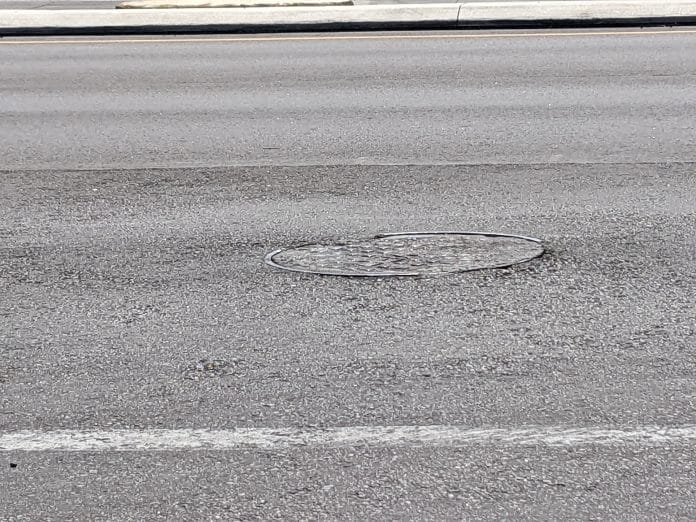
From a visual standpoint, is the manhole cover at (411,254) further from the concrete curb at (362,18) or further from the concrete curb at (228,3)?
the concrete curb at (228,3)

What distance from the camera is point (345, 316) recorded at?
231 inches

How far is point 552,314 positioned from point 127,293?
2219mm

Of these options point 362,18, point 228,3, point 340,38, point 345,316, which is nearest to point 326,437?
point 345,316

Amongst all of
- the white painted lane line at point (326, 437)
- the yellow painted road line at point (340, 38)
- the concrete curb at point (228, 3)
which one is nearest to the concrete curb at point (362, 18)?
the concrete curb at point (228, 3)

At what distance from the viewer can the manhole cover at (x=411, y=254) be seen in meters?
6.59

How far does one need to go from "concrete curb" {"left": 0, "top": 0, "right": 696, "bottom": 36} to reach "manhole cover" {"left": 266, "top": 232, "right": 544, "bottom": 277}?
10845mm

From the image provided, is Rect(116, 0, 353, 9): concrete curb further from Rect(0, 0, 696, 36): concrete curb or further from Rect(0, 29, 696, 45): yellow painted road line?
Rect(0, 29, 696, 45): yellow painted road line

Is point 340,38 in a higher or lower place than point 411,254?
lower

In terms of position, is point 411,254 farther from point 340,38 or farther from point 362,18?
point 362,18

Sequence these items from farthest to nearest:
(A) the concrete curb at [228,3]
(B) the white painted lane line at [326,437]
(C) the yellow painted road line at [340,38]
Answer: (A) the concrete curb at [228,3], (C) the yellow painted road line at [340,38], (B) the white painted lane line at [326,437]

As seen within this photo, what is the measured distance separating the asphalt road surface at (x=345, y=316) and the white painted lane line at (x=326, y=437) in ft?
0.05

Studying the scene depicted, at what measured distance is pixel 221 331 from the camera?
569 centimetres

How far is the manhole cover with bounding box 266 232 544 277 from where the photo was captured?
6594mm

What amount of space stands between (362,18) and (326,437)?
1396 cm
